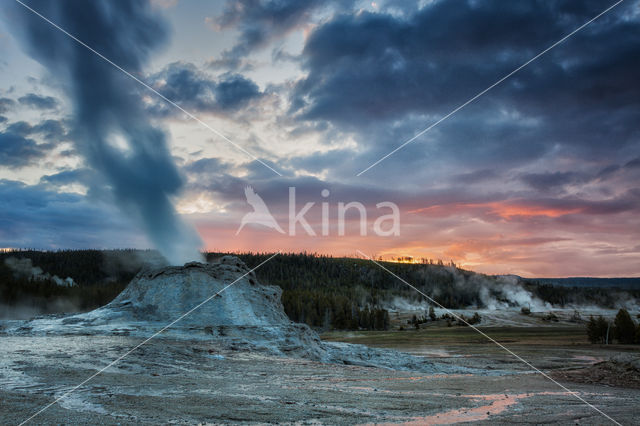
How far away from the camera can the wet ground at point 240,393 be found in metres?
10.2

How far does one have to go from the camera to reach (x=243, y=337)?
28.0 meters

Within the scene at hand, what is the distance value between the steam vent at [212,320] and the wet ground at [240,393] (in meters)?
4.35

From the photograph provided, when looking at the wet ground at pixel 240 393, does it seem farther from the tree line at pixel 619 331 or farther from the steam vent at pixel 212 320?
the tree line at pixel 619 331

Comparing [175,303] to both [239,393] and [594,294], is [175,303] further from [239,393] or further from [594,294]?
[594,294]

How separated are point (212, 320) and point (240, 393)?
17352 millimetres

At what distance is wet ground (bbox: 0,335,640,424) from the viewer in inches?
401

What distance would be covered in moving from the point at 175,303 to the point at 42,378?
1732 centimetres

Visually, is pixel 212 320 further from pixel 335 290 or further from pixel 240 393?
pixel 335 290

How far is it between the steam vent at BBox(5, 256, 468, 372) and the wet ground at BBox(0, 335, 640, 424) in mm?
4354

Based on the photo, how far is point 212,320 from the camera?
29859 millimetres

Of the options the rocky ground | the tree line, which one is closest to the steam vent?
the rocky ground

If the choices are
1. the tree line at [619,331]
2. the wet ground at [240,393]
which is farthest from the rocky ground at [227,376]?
the tree line at [619,331]

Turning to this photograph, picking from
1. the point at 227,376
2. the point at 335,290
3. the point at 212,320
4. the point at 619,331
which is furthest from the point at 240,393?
the point at 335,290

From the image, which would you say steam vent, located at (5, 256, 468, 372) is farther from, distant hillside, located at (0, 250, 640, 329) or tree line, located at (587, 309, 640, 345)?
distant hillside, located at (0, 250, 640, 329)
